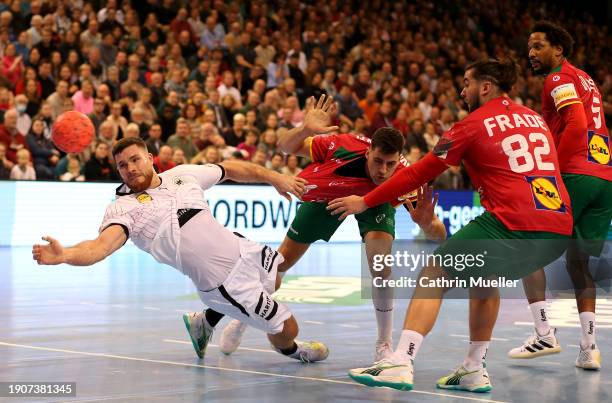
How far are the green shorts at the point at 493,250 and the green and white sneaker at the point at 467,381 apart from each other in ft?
2.06

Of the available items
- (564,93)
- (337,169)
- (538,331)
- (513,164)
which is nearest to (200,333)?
(337,169)

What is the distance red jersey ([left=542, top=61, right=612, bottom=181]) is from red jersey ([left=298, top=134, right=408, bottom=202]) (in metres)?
1.25

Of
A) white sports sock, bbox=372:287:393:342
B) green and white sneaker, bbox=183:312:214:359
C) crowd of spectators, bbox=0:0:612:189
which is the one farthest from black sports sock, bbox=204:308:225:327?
crowd of spectators, bbox=0:0:612:189

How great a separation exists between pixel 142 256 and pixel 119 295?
573 cm

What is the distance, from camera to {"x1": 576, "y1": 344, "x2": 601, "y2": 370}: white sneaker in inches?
285

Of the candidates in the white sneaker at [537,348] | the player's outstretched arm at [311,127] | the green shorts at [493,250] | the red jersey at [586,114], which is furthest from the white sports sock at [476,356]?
the player's outstretched arm at [311,127]

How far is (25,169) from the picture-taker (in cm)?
1719

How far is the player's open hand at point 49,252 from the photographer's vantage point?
5758 mm

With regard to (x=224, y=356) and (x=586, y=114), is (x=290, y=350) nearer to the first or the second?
(x=224, y=356)

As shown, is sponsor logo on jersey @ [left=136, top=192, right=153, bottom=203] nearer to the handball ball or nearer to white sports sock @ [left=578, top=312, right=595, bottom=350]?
white sports sock @ [left=578, top=312, right=595, bottom=350]

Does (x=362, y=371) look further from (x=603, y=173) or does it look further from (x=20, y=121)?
(x=20, y=121)

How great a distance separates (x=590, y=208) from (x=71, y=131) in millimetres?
8966

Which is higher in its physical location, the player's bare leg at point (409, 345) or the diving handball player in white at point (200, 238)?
the diving handball player in white at point (200, 238)

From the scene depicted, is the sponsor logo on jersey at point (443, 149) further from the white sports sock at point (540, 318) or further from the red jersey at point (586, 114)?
the white sports sock at point (540, 318)
